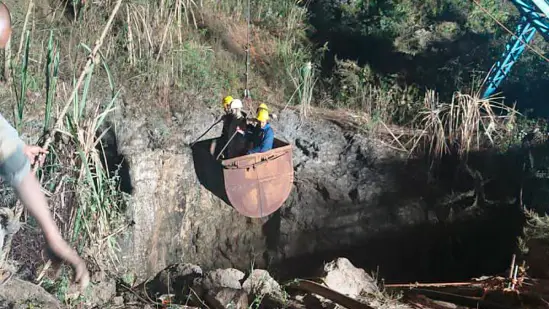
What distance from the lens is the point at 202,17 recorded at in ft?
26.4

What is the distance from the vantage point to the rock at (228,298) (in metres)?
3.46

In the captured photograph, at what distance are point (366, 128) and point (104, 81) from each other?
3352mm

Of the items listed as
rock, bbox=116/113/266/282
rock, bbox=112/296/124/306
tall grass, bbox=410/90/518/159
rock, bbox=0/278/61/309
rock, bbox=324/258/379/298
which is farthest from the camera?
tall grass, bbox=410/90/518/159

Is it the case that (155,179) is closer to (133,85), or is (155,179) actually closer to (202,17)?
(133,85)

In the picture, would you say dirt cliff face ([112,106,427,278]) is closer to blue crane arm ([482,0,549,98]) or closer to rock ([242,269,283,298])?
blue crane arm ([482,0,549,98])

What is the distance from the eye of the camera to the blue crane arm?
650 centimetres

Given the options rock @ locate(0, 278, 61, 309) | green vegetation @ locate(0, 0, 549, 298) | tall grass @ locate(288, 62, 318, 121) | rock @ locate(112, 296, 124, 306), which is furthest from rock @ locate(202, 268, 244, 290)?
tall grass @ locate(288, 62, 318, 121)

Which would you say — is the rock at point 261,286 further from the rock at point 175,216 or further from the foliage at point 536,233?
the foliage at point 536,233

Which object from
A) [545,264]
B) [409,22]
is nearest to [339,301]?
Result: [545,264]

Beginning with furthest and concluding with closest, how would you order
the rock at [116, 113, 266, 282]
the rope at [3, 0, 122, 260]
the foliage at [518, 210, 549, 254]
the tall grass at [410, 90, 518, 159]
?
the tall grass at [410, 90, 518, 159] → the rock at [116, 113, 266, 282] → the foliage at [518, 210, 549, 254] → the rope at [3, 0, 122, 260]

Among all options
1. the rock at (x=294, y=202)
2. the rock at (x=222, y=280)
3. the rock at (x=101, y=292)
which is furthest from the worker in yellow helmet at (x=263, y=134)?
the rock at (x=101, y=292)

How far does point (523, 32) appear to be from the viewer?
267 inches

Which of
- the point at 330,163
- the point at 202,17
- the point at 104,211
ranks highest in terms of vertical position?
the point at 202,17

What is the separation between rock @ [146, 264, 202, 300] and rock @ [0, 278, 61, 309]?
126 cm
